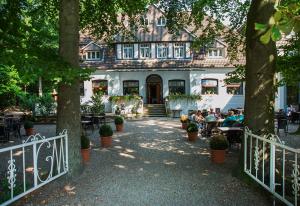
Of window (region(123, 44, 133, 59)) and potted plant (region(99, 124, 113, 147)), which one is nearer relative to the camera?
potted plant (region(99, 124, 113, 147))

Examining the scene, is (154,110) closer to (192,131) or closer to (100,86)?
(100,86)

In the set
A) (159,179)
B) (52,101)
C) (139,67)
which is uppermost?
(139,67)

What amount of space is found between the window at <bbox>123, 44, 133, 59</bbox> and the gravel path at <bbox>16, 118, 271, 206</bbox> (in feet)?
67.2

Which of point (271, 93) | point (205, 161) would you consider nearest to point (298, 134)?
point (205, 161)

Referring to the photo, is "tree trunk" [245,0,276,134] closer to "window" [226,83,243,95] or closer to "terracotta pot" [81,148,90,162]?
"terracotta pot" [81,148,90,162]

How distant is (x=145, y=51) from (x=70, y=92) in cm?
2353

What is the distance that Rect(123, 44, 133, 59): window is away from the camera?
3055 centimetres

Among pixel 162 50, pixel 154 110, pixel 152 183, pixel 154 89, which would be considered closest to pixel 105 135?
pixel 152 183

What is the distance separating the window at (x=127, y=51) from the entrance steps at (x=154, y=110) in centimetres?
451

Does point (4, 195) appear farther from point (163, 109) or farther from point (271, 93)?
point (163, 109)

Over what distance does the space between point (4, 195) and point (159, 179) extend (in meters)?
3.11

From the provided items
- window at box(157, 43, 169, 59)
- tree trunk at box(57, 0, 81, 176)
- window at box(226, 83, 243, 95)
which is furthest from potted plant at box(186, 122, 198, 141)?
window at box(157, 43, 169, 59)

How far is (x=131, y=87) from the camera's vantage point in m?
31.0

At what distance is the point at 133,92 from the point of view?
31016 mm
